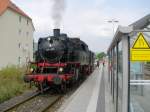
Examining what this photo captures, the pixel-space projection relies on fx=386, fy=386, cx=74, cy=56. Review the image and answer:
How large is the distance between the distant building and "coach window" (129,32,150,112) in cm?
4858

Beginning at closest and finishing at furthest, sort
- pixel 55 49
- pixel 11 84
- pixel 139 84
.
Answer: pixel 139 84 < pixel 55 49 < pixel 11 84

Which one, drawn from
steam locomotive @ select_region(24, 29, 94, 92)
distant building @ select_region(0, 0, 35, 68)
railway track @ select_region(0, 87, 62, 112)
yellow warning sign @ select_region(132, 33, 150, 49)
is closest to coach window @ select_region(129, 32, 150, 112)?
yellow warning sign @ select_region(132, 33, 150, 49)

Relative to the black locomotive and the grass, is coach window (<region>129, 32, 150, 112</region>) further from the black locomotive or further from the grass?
the black locomotive

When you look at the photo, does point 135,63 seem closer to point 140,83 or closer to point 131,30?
point 140,83

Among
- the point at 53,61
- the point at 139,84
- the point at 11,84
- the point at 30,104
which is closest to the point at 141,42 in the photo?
the point at 139,84

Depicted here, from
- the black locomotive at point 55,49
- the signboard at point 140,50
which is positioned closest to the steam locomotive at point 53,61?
the black locomotive at point 55,49

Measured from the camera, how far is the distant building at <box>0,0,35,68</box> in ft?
195

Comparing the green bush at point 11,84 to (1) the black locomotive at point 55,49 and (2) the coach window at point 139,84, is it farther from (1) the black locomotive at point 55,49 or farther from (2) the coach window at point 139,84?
(2) the coach window at point 139,84

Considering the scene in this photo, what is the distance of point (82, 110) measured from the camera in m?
14.0

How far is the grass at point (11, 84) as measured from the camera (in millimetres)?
20370

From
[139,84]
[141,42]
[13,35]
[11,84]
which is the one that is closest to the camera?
[141,42]

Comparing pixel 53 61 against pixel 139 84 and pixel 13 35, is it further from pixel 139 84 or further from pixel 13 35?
pixel 13 35

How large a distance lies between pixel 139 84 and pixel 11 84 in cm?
1686

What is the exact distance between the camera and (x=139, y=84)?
7.28 metres
